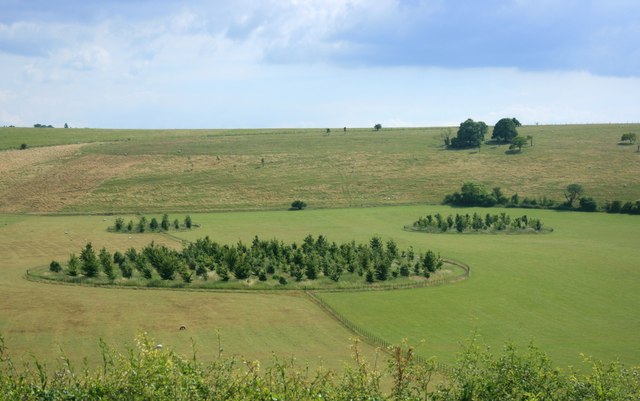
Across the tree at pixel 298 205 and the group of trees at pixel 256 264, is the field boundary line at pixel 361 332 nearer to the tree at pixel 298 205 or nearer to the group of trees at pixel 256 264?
the group of trees at pixel 256 264

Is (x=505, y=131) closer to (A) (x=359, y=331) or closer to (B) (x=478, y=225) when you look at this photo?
(B) (x=478, y=225)

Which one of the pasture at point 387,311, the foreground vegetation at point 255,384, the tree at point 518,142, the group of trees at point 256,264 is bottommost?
A: the pasture at point 387,311

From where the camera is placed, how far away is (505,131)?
190m

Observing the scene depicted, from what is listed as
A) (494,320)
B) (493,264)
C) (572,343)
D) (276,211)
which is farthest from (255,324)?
(276,211)

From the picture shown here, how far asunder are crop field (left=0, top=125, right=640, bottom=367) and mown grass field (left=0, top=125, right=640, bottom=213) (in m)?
0.64

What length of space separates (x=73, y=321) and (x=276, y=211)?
79.4 meters

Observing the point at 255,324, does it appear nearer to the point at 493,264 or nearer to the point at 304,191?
the point at 493,264

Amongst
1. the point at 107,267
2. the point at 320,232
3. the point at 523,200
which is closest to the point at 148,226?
the point at 320,232

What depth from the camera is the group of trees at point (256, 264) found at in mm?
67188

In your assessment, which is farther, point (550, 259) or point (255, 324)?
point (550, 259)

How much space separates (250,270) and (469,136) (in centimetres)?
13281

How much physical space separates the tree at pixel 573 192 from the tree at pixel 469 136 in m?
56.7

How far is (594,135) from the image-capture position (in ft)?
643

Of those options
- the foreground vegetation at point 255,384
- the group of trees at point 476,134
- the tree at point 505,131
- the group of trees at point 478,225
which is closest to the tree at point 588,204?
the group of trees at point 478,225
